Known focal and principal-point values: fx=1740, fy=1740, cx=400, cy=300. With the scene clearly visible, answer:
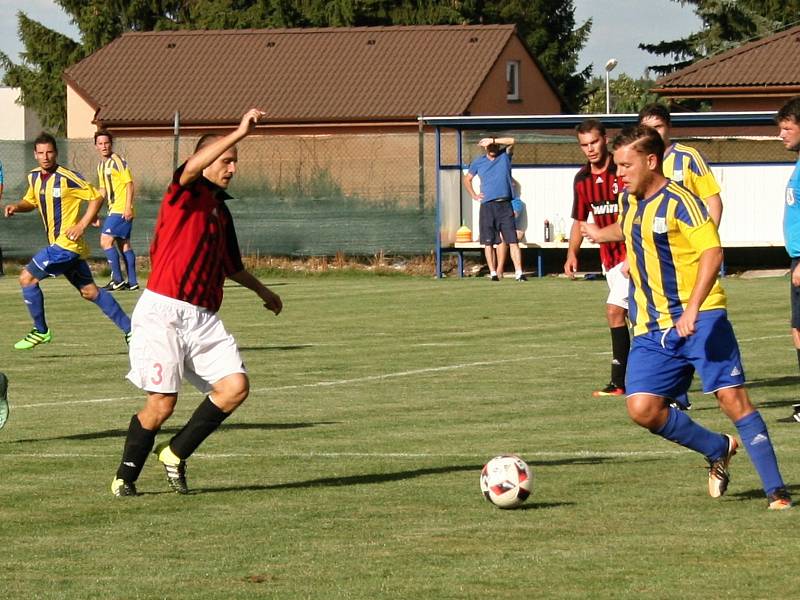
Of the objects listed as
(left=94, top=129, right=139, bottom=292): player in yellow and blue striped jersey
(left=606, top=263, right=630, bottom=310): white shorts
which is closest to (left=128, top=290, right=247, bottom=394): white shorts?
(left=606, top=263, right=630, bottom=310): white shorts

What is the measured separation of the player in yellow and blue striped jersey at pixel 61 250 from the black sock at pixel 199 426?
24.9 ft

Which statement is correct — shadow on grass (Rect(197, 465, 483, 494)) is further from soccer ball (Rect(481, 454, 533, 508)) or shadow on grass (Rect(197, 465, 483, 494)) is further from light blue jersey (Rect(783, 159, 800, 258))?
light blue jersey (Rect(783, 159, 800, 258))

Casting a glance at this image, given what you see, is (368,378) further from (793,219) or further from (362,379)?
(793,219)

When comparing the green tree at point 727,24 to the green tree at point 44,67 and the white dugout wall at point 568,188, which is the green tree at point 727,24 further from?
the white dugout wall at point 568,188

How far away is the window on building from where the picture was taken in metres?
54.8

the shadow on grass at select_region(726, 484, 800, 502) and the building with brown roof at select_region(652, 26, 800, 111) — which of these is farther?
the building with brown roof at select_region(652, 26, 800, 111)

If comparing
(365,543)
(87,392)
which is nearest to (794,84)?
(87,392)

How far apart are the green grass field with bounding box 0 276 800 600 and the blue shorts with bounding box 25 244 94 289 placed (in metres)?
0.77

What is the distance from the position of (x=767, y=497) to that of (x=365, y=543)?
77.7 inches

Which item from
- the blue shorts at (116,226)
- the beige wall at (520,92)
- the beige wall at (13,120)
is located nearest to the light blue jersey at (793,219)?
the blue shorts at (116,226)

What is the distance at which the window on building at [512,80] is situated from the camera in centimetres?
5481

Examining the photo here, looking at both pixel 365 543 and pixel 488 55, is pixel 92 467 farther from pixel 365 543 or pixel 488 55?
pixel 488 55

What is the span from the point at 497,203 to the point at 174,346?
744 inches

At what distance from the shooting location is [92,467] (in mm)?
9672
